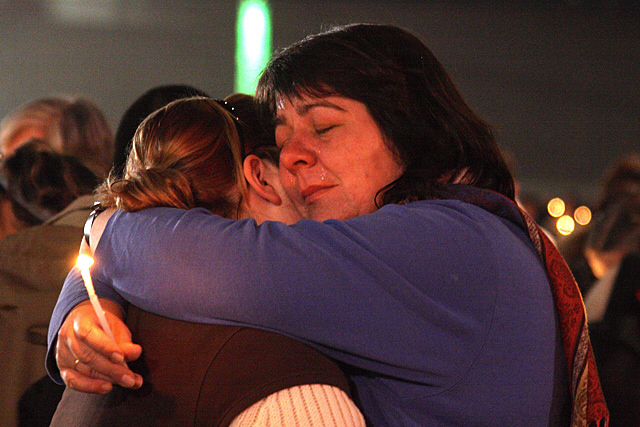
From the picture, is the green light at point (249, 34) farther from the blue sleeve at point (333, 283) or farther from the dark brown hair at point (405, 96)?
the blue sleeve at point (333, 283)

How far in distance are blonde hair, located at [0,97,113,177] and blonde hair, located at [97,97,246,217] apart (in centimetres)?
132

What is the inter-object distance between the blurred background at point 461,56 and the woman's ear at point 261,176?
29.7 ft

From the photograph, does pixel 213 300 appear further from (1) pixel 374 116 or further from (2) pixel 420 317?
(1) pixel 374 116

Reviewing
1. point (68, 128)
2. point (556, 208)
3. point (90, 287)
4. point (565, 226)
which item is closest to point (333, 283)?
point (90, 287)

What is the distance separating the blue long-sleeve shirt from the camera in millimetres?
1039

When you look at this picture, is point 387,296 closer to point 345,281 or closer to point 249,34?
point 345,281

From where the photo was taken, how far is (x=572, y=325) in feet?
4.02

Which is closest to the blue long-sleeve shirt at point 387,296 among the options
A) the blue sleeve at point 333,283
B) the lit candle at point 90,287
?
the blue sleeve at point 333,283

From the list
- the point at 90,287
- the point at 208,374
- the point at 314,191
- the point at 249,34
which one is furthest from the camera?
the point at 249,34

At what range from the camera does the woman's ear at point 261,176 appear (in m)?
1.50

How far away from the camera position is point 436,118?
57.1 inches

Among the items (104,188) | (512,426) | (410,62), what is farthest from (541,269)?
(104,188)

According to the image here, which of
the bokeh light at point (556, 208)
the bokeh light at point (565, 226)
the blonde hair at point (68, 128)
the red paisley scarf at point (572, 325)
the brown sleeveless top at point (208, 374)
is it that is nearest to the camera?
the brown sleeveless top at point (208, 374)

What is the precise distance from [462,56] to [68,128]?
32.8 ft
